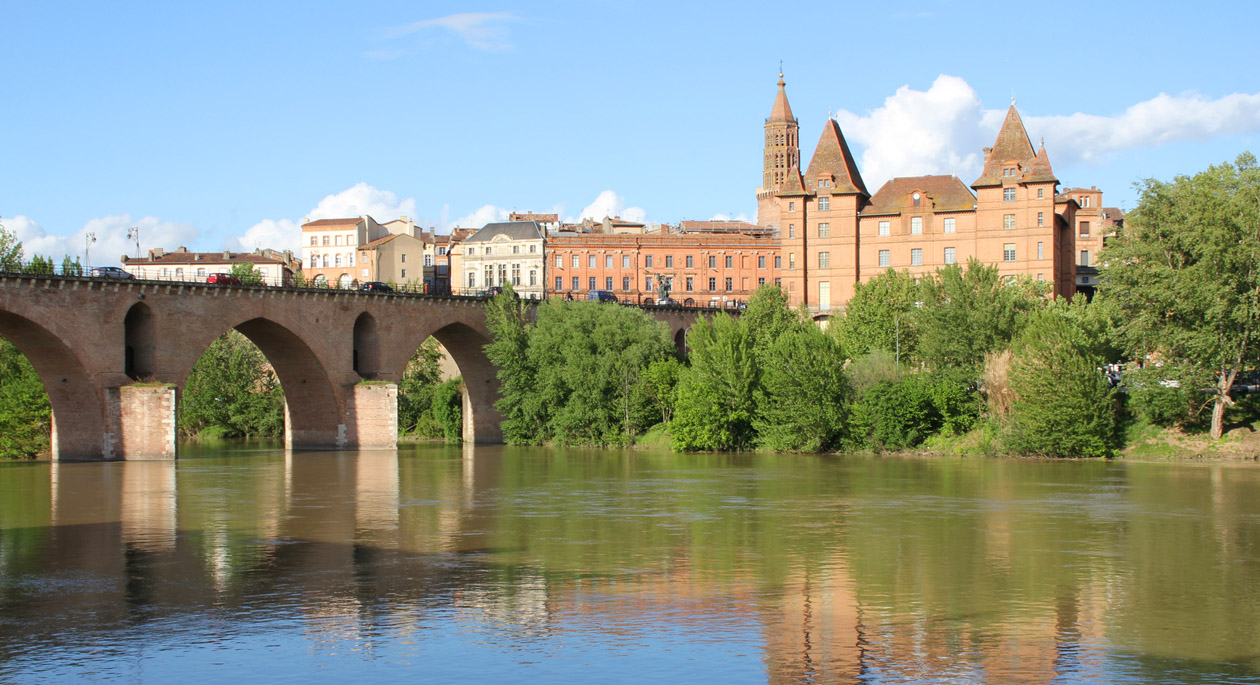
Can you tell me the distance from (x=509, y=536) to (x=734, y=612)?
433 inches

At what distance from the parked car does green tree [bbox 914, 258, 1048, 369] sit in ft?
124

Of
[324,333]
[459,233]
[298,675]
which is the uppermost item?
[459,233]

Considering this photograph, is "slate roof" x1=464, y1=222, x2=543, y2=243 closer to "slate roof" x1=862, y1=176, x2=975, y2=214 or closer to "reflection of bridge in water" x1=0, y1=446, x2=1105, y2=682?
"slate roof" x1=862, y1=176, x2=975, y2=214

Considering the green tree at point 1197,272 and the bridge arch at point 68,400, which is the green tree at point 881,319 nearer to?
the green tree at point 1197,272

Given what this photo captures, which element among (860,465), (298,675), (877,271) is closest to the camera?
(298,675)

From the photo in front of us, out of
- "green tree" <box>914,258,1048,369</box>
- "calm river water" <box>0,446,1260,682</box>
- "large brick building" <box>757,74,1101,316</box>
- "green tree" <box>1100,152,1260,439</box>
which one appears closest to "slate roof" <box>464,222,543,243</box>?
"large brick building" <box>757,74,1101,316</box>

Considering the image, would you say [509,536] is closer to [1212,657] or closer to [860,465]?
[1212,657]

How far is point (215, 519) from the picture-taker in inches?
1403

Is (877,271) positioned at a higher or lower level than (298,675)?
higher

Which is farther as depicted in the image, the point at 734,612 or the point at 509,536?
the point at 509,536

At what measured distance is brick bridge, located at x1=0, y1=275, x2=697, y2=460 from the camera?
184 feet

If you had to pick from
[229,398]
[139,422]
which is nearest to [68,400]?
[139,422]

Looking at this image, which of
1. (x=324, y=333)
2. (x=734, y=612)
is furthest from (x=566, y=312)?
(x=734, y=612)

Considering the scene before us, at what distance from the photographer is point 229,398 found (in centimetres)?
8875
